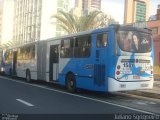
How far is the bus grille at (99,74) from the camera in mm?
15916

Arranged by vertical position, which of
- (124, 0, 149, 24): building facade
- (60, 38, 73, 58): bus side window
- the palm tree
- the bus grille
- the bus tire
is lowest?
the bus tire

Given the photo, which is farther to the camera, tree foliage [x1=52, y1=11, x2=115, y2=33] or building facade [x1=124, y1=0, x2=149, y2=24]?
building facade [x1=124, y1=0, x2=149, y2=24]

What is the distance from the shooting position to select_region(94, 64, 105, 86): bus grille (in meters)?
15.9

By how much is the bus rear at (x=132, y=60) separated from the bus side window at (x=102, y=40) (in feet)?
1.90

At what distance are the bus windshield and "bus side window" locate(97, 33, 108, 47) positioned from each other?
615 millimetres

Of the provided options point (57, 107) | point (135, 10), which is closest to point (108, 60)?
point (57, 107)

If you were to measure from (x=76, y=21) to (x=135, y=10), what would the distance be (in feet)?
267

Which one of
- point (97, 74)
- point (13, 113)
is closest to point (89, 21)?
point (97, 74)

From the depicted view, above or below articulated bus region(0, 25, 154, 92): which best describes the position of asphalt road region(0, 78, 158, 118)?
below

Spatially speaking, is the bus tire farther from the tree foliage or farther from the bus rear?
the bus rear

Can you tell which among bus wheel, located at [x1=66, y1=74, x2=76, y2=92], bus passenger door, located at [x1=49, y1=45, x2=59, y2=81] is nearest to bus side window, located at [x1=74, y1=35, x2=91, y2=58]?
bus wheel, located at [x1=66, y1=74, x2=76, y2=92]

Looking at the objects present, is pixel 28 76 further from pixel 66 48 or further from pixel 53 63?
pixel 66 48

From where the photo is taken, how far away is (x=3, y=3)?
470 feet

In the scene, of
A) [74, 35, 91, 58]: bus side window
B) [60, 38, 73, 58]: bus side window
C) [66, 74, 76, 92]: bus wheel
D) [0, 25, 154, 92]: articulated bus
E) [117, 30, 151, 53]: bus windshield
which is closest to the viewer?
[0, 25, 154, 92]: articulated bus
